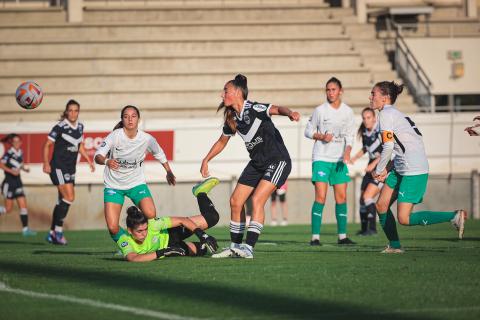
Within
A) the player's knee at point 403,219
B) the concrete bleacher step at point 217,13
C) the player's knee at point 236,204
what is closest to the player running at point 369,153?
the player's knee at point 403,219

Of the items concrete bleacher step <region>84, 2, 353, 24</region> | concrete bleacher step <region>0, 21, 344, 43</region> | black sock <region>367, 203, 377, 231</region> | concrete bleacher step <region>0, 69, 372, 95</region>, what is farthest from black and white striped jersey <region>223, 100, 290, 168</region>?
concrete bleacher step <region>84, 2, 353, 24</region>

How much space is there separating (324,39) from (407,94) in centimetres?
331

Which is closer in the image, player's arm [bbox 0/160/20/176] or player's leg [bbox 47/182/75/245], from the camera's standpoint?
player's leg [bbox 47/182/75/245]

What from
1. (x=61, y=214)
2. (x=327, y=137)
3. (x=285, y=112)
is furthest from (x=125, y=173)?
(x=61, y=214)

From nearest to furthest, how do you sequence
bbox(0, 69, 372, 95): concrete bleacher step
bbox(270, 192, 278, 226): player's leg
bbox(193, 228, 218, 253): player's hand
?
bbox(193, 228, 218, 253): player's hand, bbox(270, 192, 278, 226): player's leg, bbox(0, 69, 372, 95): concrete bleacher step

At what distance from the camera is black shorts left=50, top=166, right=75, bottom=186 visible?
1681 cm

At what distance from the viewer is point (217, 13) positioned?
3300 cm

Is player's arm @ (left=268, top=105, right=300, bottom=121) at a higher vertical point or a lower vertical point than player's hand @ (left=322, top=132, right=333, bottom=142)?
higher

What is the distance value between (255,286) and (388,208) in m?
3.53

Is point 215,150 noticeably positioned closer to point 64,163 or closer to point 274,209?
point 64,163

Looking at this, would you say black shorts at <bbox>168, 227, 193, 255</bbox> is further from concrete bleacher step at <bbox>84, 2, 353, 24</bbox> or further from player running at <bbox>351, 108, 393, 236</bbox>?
concrete bleacher step at <bbox>84, 2, 353, 24</bbox>

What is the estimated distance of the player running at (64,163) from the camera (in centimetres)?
1673

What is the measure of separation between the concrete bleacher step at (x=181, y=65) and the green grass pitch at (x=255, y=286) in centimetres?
1752

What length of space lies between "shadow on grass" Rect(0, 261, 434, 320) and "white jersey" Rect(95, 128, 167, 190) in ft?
8.00
